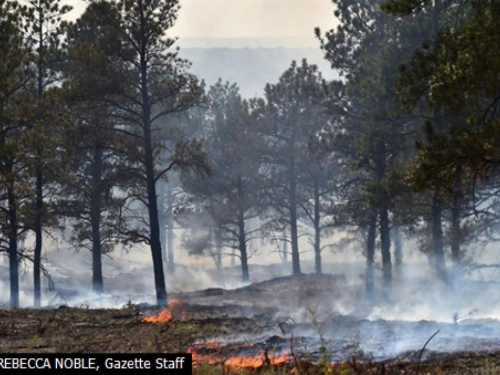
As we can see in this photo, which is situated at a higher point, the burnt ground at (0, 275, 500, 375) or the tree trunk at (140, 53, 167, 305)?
the tree trunk at (140, 53, 167, 305)

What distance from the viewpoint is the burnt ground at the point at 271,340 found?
9594 millimetres

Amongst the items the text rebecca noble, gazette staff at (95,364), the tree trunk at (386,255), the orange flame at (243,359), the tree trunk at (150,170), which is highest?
the tree trunk at (150,170)

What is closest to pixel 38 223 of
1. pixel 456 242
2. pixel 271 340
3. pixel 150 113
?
pixel 150 113

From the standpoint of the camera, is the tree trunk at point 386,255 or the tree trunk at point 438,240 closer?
the tree trunk at point 438,240

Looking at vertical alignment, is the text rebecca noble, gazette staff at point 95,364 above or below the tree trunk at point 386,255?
below

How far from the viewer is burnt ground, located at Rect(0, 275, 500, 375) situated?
9594 mm

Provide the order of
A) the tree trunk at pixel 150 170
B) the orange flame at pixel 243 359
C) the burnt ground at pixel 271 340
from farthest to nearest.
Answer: the tree trunk at pixel 150 170 → the burnt ground at pixel 271 340 → the orange flame at pixel 243 359

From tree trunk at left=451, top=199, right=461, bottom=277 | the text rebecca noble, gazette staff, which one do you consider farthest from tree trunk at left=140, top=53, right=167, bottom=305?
the text rebecca noble, gazette staff

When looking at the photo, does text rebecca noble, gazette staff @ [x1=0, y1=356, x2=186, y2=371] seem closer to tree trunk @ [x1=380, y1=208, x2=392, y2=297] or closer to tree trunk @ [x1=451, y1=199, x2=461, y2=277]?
tree trunk @ [x1=451, y1=199, x2=461, y2=277]

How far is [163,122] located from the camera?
163 feet

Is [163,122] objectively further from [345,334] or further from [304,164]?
[345,334]

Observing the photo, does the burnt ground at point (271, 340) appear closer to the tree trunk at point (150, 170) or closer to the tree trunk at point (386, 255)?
the tree trunk at point (150, 170)

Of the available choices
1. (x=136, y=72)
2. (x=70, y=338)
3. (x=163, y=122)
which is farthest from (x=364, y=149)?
(x=163, y=122)

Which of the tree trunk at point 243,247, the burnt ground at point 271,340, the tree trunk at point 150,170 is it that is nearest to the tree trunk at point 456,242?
the burnt ground at point 271,340
